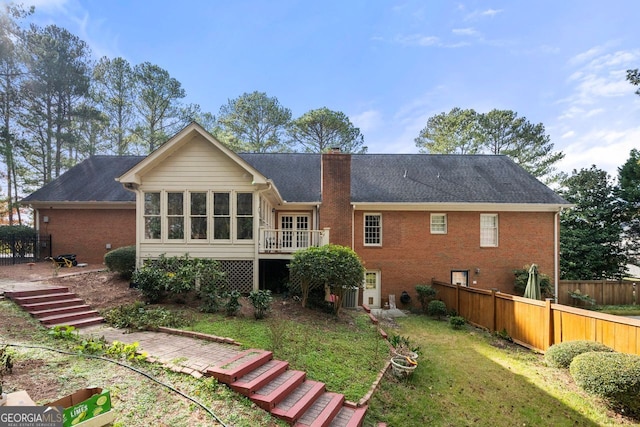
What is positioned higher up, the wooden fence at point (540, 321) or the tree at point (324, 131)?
the tree at point (324, 131)

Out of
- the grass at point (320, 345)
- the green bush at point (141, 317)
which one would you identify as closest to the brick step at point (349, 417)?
the grass at point (320, 345)

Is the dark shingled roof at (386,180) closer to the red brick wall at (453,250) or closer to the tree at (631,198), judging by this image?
the red brick wall at (453,250)

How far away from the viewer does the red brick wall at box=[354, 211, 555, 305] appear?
567 inches

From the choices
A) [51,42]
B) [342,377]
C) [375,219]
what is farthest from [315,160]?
[51,42]

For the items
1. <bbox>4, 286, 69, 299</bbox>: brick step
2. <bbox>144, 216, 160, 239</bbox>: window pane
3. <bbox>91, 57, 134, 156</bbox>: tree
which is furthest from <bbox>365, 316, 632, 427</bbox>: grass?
<bbox>91, 57, 134, 156</bbox>: tree

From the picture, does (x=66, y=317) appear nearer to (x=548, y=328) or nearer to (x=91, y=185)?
(x=91, y=185)

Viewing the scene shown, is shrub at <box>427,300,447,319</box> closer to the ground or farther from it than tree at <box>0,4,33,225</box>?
closer to the ground

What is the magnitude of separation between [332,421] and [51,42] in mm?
31635

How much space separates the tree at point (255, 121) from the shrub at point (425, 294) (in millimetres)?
19555

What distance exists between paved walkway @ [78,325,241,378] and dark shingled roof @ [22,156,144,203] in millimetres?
11110

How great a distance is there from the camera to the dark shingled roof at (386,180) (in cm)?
1504

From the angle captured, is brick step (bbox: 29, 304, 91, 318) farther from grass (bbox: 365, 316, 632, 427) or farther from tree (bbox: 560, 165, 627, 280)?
tree (bbox: 560, 165, 627, 280)

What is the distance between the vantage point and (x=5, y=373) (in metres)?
4.23

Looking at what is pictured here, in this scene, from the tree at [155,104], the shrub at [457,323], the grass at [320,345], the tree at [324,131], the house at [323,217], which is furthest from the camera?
the tree at [324,131]
